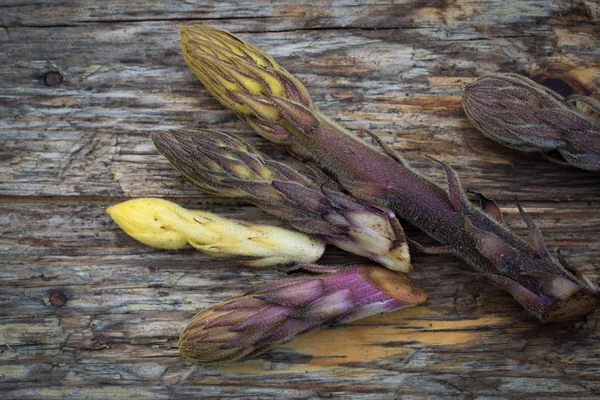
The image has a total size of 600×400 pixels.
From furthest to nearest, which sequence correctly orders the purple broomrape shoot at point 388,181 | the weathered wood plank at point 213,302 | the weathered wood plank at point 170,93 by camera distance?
1. the weathered wood plank at point 170,93
2. the weathered wood plank at point 213,302
3. the purple broomrape shoot at point 388,181

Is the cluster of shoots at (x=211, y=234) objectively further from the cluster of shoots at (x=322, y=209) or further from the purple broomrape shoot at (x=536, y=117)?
the purple broomrape shoot at (x=536, y=117)

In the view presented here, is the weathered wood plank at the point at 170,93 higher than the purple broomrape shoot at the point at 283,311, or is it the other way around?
the weathered wood plank at the point at 170,93

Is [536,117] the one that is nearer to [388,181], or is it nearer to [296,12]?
[388,181]

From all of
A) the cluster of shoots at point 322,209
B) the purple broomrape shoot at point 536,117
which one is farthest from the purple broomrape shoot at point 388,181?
the purple broomrape shoot at point 536,117

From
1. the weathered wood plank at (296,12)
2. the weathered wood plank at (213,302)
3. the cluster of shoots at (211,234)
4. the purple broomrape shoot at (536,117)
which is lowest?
the weathered wood plank at (213,302)

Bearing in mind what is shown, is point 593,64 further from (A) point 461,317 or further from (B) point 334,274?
(B) point 334,274

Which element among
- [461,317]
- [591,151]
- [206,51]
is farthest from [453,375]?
[206,51]

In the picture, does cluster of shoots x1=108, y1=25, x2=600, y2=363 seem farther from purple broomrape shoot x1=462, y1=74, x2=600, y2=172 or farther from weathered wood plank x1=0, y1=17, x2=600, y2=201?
weathered wood plank x1=0, y1=17, x2=600, y2=201
